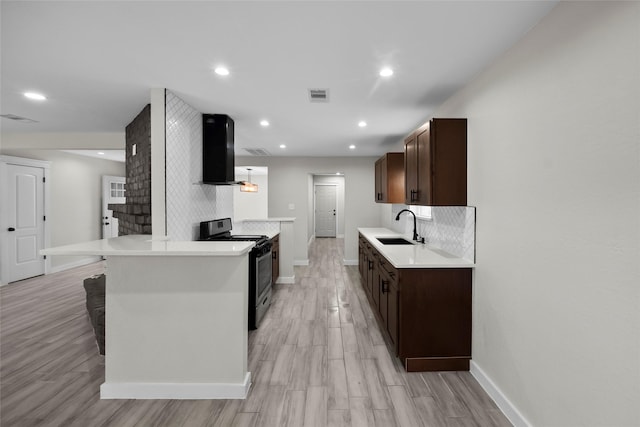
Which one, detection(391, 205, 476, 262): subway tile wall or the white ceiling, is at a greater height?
the white ceiling

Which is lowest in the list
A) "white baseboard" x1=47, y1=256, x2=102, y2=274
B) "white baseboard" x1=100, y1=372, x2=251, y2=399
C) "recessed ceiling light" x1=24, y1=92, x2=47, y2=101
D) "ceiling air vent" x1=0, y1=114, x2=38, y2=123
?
"white baseboard" x1=100, y1=372, x2=251, y2=399

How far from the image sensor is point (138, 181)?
341 centimetres

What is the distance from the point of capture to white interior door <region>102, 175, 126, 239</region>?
22.5ft

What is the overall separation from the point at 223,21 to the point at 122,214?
311cm

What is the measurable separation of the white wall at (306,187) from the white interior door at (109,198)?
10.3ft

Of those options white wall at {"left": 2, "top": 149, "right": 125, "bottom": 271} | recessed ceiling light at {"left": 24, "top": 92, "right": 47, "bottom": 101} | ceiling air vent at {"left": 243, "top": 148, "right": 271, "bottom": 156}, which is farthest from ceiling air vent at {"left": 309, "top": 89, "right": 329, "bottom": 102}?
white wall at {"left": 2, "top": 149, "right": 125, "bottom": 271}

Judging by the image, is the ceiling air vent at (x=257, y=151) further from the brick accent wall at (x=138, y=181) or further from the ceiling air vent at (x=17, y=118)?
the ceiling air vent at (x=17, y=118)

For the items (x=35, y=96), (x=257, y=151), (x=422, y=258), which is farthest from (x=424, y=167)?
(x=257, y=151)

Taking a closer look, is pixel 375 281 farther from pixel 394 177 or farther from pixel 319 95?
pixel 319 95

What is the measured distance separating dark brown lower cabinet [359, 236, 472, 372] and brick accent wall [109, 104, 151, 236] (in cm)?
267

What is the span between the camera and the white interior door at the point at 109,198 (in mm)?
6859

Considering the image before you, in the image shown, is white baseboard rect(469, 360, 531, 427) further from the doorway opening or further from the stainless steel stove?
the doorway opening

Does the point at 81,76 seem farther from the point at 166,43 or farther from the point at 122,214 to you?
the point at 122,214

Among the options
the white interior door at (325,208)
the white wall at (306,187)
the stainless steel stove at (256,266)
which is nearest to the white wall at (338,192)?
the white interior door at (325,208)
